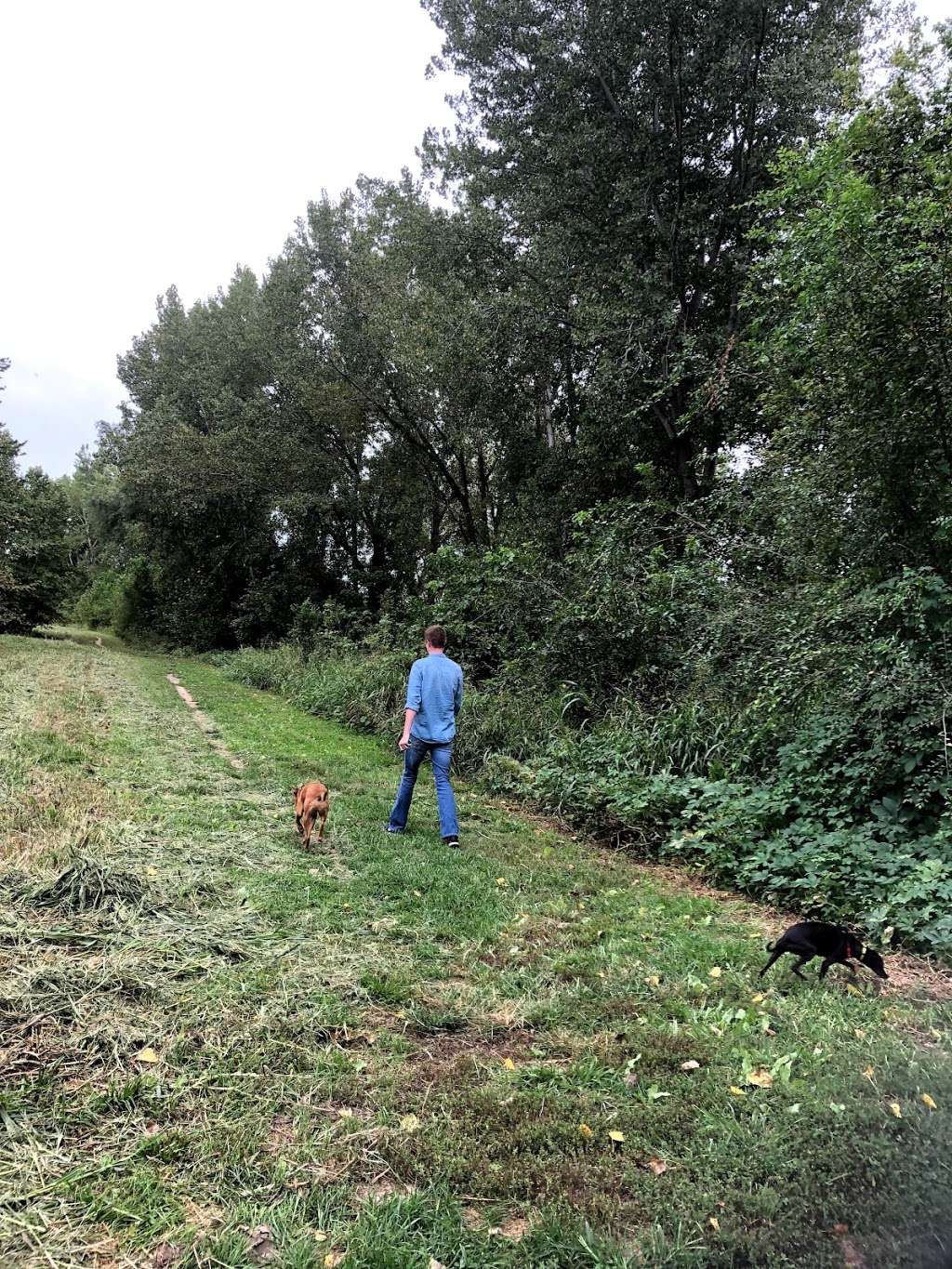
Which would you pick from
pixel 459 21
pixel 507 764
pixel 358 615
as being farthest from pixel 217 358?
pixel 507 764

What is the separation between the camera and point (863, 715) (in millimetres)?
5004

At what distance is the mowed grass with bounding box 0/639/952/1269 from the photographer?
6.15 ft

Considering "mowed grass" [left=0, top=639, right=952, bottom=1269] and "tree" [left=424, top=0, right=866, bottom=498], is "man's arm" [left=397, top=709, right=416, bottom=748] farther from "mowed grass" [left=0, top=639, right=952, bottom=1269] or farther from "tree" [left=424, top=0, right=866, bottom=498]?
"tree" [left=424, top=0, right=866, bottom=498]

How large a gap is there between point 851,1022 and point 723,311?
1250cm

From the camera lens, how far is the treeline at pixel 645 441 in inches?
189

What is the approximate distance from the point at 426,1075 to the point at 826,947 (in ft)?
6.33

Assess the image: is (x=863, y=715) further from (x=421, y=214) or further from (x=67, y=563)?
(x=67, y=563)

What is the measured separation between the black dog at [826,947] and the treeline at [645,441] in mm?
768

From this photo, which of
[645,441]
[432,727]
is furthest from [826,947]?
[645,441]

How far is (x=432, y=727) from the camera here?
5707 millimetres

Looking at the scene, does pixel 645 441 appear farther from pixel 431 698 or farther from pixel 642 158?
pixel 431 698

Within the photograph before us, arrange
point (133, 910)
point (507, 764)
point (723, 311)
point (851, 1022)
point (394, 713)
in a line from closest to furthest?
point (851, 1022) < point (133, 910) < point (507, 764) < point (394, 713) < point (723, 311)

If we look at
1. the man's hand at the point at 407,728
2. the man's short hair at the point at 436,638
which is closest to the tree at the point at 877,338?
the man's short hair at the point at 436,638

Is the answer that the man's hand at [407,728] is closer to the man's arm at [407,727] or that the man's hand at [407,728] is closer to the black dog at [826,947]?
the man's arm at [407,727]
